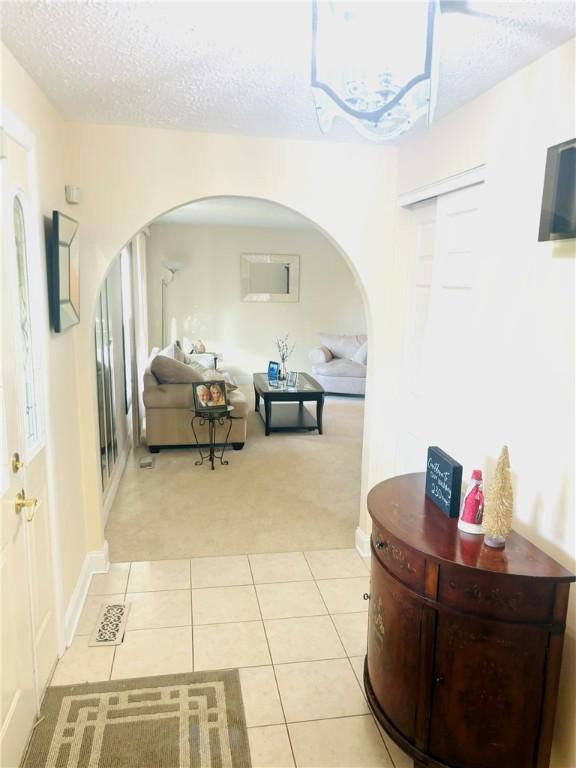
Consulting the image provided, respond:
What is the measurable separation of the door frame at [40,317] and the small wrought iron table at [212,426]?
251cm

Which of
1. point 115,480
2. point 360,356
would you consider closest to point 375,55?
point 115,480

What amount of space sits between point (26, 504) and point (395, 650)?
139cm

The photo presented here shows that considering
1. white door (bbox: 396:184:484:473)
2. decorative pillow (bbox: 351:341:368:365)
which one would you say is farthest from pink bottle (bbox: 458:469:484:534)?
decorative pillow (bbox: 351:341:368:365)

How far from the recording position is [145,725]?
6.81 ft

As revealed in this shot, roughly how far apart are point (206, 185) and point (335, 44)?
177 cm

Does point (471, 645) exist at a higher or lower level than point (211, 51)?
lower

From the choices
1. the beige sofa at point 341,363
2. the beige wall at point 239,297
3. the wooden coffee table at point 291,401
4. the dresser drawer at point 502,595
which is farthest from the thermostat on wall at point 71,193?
the beige wall at point 239,297

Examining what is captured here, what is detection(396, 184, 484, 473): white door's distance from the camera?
7.95 ft

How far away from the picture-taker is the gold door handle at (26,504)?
190cm

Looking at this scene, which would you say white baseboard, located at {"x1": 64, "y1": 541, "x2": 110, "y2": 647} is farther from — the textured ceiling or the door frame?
the textured ceiling

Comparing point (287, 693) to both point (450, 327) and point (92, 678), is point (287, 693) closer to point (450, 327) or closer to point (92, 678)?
point (92, 678)

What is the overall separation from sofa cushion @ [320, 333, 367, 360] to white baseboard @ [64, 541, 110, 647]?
549 centimetres

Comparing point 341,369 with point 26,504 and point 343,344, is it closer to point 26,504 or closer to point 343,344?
point 343,344

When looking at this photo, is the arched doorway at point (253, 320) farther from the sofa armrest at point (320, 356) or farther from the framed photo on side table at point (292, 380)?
the sofa armrest at point (320, 356)
